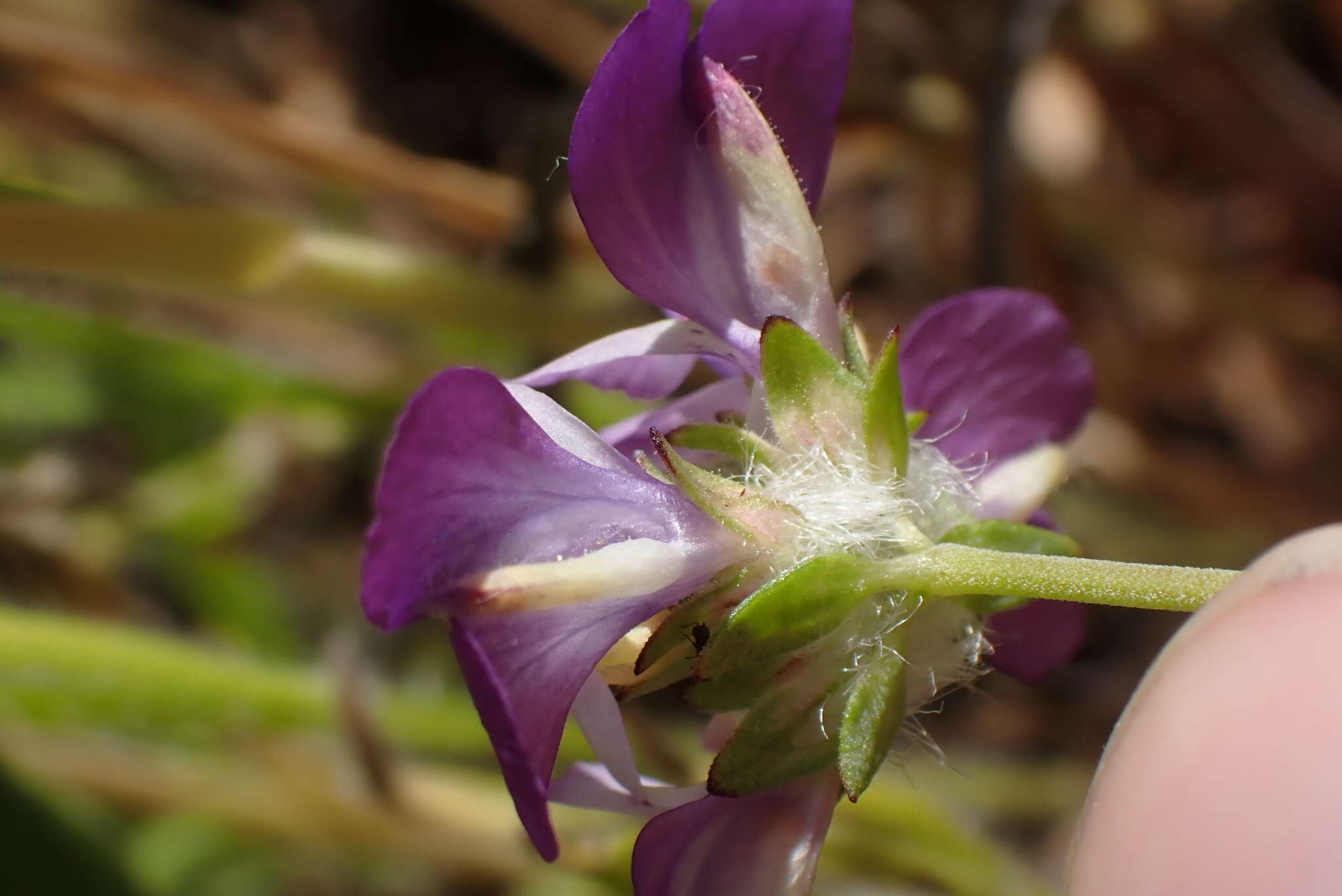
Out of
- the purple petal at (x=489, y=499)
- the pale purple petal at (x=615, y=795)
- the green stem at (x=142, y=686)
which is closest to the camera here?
the purple petal at (x=489, y=499)

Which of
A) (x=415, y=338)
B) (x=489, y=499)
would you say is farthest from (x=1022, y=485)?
(x=415, y=338)

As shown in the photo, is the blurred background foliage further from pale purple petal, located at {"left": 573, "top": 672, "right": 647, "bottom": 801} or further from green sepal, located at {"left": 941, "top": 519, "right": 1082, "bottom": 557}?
pale purple petal, located at {"left": 573, "top": 672, "right": 647, "bottom": 801}

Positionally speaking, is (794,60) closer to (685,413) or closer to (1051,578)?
(685,413)

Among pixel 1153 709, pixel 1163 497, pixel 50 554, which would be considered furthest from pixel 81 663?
pixel 1163 497

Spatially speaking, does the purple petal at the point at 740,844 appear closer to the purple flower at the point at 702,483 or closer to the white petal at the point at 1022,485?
the purple flower at the point at 702,483

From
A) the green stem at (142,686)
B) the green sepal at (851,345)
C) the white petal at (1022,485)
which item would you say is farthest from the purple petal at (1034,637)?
the green stem at (142,686)

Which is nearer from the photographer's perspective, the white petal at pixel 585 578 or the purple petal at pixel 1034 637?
the white petal at pixel 585 578

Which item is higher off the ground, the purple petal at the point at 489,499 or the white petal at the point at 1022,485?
the purple petal at the point at 489,499

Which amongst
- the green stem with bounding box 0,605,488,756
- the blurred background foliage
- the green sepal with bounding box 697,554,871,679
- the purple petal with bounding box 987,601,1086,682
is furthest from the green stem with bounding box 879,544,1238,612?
the green stem with bounding box 0,605,488,756
